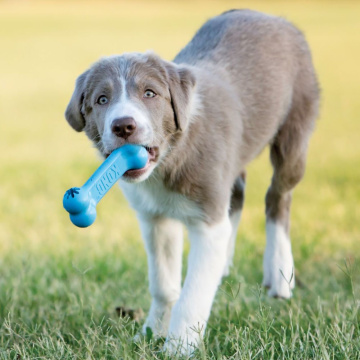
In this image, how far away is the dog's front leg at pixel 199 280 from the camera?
13.2 feet

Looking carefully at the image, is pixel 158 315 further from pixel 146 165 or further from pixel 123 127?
pixel 123 127

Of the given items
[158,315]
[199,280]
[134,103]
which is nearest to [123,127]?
[134,103]

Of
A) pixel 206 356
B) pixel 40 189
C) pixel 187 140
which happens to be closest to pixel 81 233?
pixel 40 189

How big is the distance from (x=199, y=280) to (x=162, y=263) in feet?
1.68

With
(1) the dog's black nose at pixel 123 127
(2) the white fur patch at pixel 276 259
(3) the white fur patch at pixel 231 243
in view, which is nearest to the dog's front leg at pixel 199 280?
(1) the dog's black nose at pixel 123 127

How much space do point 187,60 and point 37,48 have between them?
20785 millimetres

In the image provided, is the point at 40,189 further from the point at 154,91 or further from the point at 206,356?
the point at 206,356

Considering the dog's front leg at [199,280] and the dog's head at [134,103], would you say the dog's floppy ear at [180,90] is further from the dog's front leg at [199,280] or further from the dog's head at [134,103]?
the dog's front leg at [199,280]

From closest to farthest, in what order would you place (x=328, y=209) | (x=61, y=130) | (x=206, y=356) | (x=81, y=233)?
1. (x=206, y=356)
2. (x=81, y=233)
3. (x=328, y=209)
4. (x=61, y=130)

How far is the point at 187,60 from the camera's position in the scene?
5.10 metres

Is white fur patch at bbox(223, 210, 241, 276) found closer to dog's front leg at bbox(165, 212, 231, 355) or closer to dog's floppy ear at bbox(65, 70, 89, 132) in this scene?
dog's front leg at bbox(165, 212, 231, 355)

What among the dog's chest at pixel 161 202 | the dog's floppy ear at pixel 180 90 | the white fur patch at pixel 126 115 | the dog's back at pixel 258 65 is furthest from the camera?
the dog's back at pixel 258 65

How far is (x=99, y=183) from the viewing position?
359 cm

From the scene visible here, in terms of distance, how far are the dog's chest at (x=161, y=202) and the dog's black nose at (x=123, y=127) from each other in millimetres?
676
